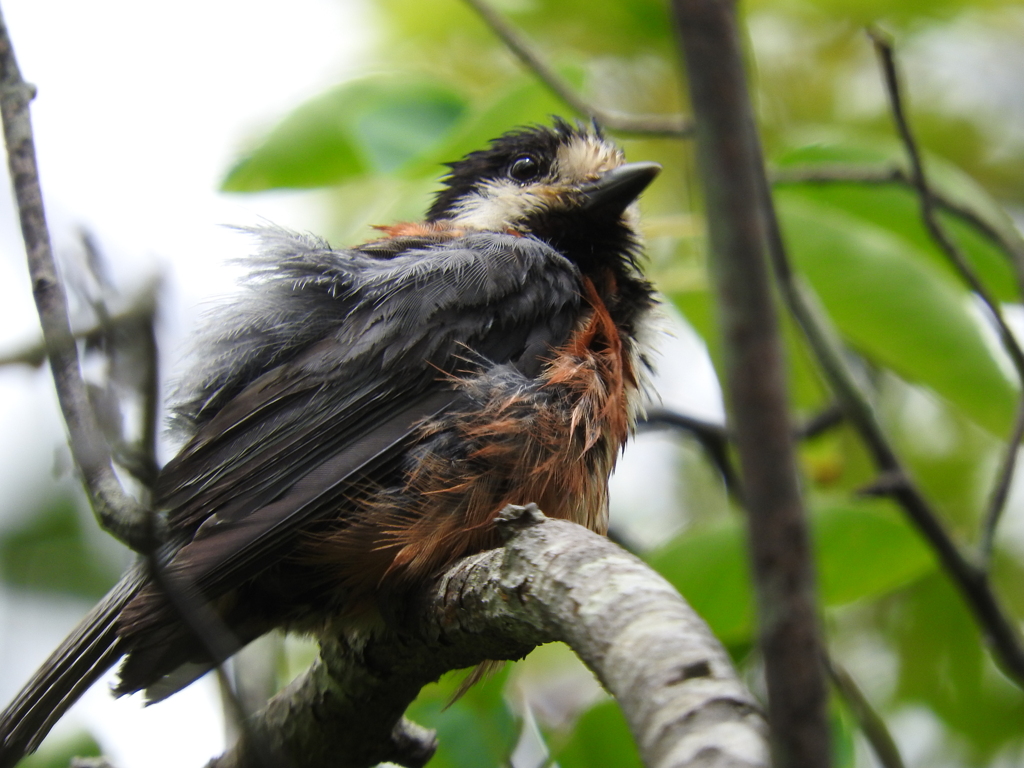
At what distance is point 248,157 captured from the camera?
321cm

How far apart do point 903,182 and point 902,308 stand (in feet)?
1.25

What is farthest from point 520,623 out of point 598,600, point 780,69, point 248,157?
point 780,69

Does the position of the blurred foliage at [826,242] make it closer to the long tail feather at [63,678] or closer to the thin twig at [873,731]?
the thin twig at [873,731]

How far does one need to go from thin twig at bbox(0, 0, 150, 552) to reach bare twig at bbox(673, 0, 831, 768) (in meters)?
0.90

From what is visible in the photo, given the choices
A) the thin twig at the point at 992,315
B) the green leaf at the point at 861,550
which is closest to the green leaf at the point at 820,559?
the green leaf at the point at 861,550

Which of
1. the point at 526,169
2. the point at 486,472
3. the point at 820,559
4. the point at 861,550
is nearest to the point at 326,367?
the point at 486,472

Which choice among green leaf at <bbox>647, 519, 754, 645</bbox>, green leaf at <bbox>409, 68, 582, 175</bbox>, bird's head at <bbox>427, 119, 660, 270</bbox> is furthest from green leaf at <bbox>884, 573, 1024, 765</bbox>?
green leaf at <bbox>409, 68, 582, 175</bbox>

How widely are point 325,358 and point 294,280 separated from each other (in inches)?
12.8

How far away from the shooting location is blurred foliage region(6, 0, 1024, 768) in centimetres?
281

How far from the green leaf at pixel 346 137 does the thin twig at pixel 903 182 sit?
1.20m

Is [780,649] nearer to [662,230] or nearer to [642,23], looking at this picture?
[662,230]

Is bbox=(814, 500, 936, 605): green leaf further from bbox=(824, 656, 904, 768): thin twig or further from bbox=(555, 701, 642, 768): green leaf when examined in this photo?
bbox=(555, 701, 642, 768): green leaf

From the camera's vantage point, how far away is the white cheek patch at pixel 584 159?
3.32 metres

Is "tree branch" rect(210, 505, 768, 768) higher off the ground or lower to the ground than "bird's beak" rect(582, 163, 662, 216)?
lower
